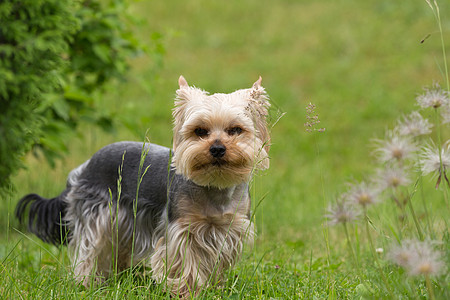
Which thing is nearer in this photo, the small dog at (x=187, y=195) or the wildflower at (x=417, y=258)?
the wildflower at (x=417, y=258)

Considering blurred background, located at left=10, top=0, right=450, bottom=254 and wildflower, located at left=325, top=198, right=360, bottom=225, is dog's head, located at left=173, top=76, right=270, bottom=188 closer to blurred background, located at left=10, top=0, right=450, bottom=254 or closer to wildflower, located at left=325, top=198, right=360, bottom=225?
wildflower, located at left=325, top=198, right=360, bottom=225

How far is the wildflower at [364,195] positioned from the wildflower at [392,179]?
1.9 inches

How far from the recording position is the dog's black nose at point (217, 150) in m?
3.78

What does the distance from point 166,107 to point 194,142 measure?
32.8ft

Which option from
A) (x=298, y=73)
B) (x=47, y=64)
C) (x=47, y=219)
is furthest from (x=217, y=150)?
(x=298, y=73)

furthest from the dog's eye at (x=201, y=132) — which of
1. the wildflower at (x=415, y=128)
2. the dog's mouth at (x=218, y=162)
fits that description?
the wildflower at (x=415, y=128)

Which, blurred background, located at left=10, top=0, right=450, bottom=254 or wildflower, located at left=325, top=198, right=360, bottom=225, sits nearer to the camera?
wildflower, located at left=325, top=198, right=360, bottom=225

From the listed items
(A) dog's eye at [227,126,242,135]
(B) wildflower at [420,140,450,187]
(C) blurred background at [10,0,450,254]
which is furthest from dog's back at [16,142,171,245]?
(B) wildflower at [420,140,450,187]

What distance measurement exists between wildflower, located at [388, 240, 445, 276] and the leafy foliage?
3.58 meters

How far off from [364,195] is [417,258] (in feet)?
1.02

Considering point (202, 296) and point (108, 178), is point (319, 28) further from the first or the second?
point (202, 296)

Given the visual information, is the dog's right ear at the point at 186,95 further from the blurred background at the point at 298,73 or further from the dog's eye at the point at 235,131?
the blurred background at the point at 298,73

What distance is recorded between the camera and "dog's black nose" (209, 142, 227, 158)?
3777mm

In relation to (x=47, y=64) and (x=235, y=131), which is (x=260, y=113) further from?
(x=47, y=64)
